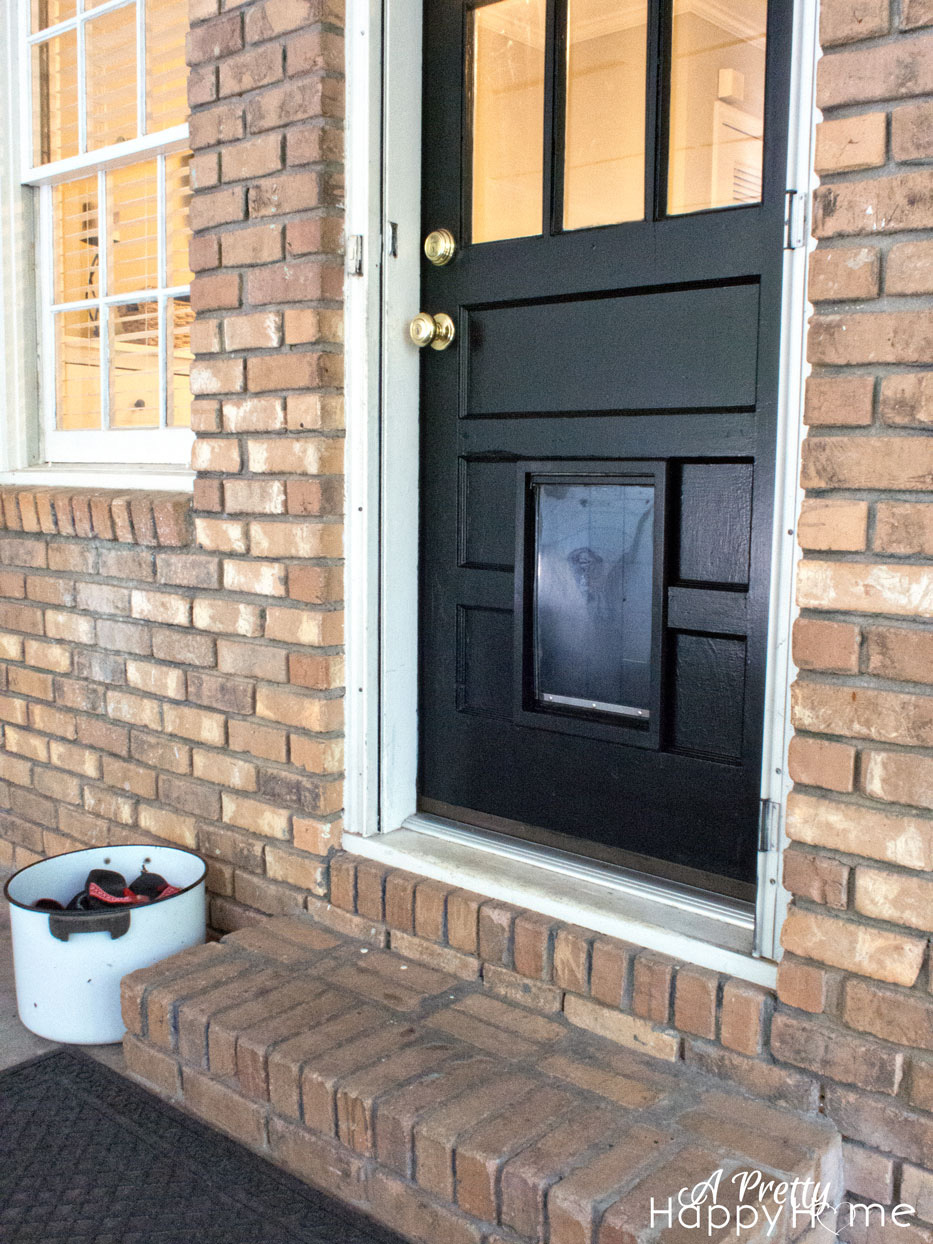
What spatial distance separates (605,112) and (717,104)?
241 millimetres

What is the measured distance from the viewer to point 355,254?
8.11ft

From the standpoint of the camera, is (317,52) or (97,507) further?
(97,507)

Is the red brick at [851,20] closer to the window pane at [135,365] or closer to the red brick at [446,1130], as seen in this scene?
the red brick at [446,1130]

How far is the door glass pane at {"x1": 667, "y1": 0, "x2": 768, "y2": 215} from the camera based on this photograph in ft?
6.61

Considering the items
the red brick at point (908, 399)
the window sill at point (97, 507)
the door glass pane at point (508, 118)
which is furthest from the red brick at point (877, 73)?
the window sill at point (97, 507)

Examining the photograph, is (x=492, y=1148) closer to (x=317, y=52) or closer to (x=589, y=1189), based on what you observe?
(x=589, y=1189)

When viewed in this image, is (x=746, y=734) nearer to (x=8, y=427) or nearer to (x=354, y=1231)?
(x=354, y=1231)

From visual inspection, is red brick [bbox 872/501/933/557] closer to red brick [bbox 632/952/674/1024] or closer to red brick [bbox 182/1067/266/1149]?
red brick [bbox 632/952/674/1024]

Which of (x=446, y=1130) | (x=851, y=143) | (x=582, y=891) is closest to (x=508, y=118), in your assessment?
(x=851, y=143)

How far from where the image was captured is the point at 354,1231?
1.91 metres

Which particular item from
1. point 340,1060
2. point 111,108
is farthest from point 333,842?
point 111,108

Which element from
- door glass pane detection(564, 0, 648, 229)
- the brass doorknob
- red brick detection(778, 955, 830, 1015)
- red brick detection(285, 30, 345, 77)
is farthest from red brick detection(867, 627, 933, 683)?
red brick detection(285, 30, 345, 77)

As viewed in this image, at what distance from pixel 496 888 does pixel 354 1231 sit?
68 cm

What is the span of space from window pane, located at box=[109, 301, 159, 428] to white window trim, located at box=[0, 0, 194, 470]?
2.7 inches
